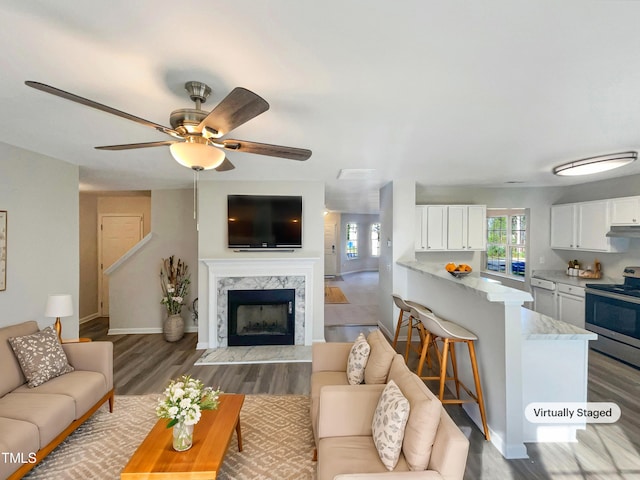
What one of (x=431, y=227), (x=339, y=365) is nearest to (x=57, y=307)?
(x=339, y=365)

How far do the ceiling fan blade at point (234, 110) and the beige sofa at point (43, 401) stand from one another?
219 centimetres

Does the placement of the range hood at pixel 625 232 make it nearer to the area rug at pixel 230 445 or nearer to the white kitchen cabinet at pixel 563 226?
the white kitchen cabinet at pixel 563 226

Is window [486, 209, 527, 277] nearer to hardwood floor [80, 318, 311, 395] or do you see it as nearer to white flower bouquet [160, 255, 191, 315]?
hardwood floor [80, 318, 311, 395]

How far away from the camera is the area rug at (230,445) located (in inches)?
82.5

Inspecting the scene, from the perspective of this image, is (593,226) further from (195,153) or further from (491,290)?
(195,153)

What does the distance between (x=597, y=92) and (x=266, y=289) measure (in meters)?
4.03

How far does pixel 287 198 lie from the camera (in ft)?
14.9

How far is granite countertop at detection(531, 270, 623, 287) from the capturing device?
4.46m

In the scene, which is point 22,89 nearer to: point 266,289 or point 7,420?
point 7,420

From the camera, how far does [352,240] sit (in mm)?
12445

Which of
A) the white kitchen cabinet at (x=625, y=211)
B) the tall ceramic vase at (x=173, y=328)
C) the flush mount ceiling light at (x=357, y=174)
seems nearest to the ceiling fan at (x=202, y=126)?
the flush mount ceiling light at (x=357, y=174)

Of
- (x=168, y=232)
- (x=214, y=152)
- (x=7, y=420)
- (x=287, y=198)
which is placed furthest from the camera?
(x=168, y=232)

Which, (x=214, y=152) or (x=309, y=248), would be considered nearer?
(x=214, y=152)

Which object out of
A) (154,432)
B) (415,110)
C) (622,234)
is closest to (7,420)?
(154,432)
